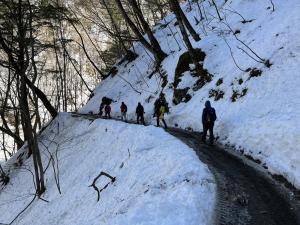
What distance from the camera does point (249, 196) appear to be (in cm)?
1021

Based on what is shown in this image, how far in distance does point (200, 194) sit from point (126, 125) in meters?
11.7

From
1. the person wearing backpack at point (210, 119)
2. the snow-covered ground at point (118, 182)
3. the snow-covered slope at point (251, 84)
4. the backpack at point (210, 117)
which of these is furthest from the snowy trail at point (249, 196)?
the backpack at point (210, 117)

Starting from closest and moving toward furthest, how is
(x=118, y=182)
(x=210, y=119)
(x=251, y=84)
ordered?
(x=118, y=182), (x=210, y=119), (x=251, y=84)

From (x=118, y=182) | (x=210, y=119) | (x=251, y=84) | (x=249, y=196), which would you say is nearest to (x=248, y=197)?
(x=249, y=196)

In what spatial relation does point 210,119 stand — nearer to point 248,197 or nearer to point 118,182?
point 118,182

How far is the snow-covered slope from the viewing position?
13625 mm

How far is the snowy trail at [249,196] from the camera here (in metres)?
9.00

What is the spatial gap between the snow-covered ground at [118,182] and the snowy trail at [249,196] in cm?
40

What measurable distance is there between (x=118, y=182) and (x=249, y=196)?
19.2 feet

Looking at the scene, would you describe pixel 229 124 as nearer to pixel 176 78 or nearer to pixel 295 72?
pixel 295 72

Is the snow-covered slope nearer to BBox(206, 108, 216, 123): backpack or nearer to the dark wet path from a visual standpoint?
the dark wet path

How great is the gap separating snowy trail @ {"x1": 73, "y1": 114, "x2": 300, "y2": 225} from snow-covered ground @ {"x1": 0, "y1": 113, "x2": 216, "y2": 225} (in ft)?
1.31

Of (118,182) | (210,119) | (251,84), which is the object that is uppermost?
(251,84)

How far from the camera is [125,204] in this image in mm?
11555
